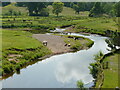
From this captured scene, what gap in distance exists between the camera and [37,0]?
652 feet

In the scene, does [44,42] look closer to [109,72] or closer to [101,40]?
[101,40]

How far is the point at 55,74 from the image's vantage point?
54219mm

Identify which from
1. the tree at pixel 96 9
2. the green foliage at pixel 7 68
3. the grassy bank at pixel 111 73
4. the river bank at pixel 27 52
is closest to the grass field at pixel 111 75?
the grassy bank at pixel 111 73

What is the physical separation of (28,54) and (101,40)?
41.6 metres

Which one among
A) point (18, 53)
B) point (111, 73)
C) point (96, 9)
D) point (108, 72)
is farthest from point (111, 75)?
point (96, 9)

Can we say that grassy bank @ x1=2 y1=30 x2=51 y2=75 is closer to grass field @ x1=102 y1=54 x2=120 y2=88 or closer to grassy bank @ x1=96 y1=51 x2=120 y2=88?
grassy bank @ x1=96 y1=51 x2=120 y2=88

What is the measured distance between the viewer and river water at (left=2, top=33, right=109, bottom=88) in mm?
47969

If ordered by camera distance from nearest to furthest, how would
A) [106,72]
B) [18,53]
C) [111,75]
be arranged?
[111,75] < [106,72] < [18,53]

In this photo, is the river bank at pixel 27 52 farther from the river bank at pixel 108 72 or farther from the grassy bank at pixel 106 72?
the grassy bank at pixel 106 72

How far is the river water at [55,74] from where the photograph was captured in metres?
48.0

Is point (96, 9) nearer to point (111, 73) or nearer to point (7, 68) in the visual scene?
point (7, 68)

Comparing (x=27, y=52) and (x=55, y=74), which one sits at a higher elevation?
(x=27, y=52)

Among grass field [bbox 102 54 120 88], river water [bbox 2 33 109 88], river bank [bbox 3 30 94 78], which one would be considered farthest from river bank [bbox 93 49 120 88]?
river bank [bbox 3 30 94 78]

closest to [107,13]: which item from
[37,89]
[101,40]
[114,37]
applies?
[101,40]
